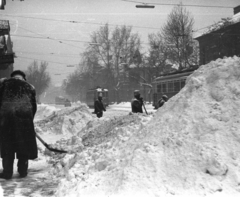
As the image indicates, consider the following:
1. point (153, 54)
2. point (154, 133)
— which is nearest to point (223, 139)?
point (154, 133)

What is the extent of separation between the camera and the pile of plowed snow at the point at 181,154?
12.9 ft

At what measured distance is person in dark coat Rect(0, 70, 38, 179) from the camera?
5.30 m

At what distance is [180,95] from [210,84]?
1.67 ft

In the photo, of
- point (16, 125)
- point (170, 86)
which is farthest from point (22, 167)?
point (170, 86)

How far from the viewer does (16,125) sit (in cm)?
539

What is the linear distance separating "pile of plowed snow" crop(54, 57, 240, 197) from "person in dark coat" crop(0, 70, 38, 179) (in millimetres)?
626

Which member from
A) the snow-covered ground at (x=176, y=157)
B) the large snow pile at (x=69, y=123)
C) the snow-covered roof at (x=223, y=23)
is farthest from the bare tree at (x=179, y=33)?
the snow-covered ground at (x=176, y=157)

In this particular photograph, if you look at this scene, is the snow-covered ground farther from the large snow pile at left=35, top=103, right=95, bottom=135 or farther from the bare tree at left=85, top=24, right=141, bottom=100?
the bare tree at left=85, top=24, right=141, bottom=100

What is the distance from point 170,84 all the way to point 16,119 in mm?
22508

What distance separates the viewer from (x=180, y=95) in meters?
5.55

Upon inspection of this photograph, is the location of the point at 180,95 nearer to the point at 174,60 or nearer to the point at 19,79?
the point at 19,79

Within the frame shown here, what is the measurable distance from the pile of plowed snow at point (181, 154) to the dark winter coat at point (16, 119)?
27.8 inches

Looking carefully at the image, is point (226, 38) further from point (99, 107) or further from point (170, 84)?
point (99, 107)

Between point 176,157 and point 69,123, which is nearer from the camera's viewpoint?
point 176,157
